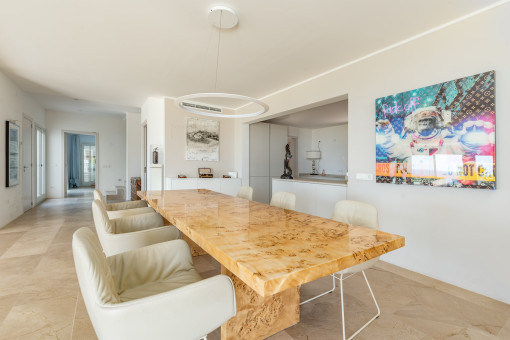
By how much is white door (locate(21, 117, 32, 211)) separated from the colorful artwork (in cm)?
713

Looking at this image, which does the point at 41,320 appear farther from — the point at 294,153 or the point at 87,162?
the point at 87,162

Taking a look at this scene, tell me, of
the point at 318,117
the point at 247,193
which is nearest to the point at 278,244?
the point at 247,193

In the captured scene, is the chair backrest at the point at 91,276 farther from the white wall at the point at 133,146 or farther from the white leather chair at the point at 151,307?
the white wall at the point at 133,146

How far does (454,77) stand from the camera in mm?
2393

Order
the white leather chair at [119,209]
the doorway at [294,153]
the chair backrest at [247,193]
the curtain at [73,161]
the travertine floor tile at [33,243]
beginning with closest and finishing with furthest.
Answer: the white leather chair at [119,209]
the travertine floor tile at [33,243]
the chair backrest at [247,193]
the doorway at [294,153]
the curtain at [73,161]

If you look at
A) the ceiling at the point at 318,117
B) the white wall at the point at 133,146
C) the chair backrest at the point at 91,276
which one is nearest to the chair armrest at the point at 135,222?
the chair backrest at the point at 91,276

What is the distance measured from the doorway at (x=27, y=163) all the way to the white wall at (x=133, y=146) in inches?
88.0

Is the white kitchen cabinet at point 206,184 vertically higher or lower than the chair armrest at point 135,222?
higher

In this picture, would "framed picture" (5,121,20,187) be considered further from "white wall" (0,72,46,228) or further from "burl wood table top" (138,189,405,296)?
"burl wood table top" (138,189,405,296)

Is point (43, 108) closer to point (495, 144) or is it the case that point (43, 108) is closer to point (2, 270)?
point (2, 270)

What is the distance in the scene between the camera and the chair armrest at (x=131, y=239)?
5.74 ft

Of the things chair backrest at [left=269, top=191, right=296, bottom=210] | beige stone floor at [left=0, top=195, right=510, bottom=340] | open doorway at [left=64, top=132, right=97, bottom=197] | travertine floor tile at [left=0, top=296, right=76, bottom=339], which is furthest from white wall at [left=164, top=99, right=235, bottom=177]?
open doorway at [left=64, top=132, right=97, bottom=197]

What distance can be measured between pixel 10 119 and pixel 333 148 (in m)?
7.69

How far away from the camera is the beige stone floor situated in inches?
66.5
